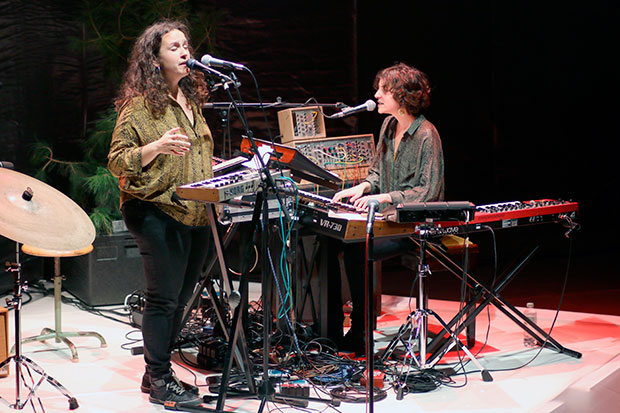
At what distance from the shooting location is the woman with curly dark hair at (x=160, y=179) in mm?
3299

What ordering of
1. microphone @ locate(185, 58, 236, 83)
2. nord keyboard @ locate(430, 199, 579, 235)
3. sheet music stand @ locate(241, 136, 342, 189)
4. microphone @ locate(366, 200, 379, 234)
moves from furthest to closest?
sheet music stand @ locate(241, 136, 342, 189), nord keyboard @ locate(430, 199, 579, 235), microphone @ locate(185, 58, 236, 83), microphone @ locate(366, 200, 379, 234)

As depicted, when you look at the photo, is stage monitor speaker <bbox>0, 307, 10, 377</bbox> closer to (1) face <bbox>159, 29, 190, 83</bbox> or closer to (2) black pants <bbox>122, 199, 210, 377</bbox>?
(2) black pants <bbox>122, 199, 210, 377</bbox>

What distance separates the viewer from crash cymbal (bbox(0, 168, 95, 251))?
9.99 ft

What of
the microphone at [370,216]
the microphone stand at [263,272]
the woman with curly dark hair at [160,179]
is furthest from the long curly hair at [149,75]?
the microphone at [370,216]

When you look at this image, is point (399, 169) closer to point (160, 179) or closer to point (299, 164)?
point (299, 164)

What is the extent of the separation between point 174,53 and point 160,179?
0.59m

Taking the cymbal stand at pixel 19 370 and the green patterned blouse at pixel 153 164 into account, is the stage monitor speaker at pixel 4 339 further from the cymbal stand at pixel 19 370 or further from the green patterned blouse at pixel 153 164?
the green patterned blouse at pixel 153 164

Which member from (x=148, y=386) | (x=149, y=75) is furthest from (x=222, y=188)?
(x=148, y=386)

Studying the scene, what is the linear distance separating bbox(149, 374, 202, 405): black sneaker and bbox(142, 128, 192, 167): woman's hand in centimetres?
107

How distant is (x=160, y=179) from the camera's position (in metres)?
3.30

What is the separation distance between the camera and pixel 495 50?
679cm

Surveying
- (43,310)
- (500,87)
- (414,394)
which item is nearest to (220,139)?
(43,310)

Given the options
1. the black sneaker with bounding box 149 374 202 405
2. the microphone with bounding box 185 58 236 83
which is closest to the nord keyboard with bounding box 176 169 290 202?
the microphone with bounding box 185 58 236 83

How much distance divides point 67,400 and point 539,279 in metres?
4.33
